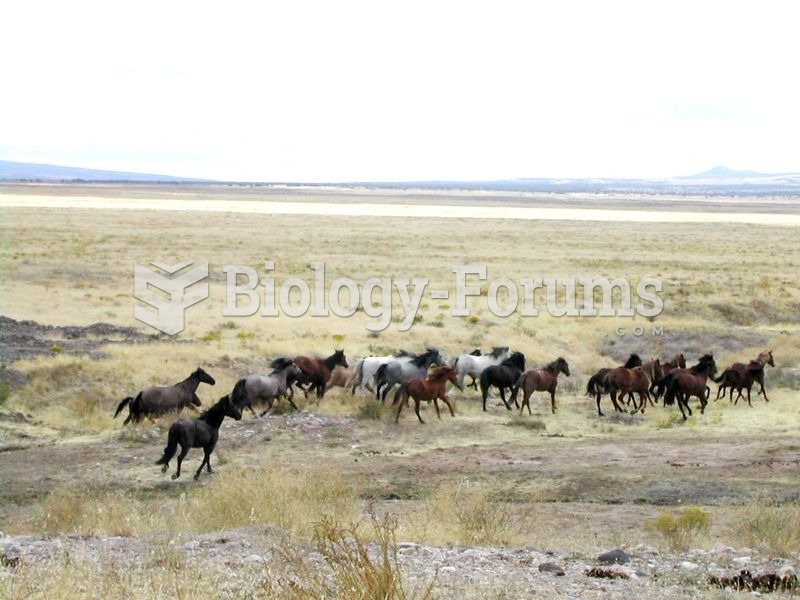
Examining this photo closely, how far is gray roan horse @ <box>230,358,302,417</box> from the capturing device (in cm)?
1628

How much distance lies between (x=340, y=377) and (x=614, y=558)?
38.4 feet

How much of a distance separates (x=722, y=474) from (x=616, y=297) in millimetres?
24469

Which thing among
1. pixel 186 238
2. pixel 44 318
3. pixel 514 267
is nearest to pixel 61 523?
pixel 44 318

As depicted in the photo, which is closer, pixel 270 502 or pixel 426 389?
pixel 270 502

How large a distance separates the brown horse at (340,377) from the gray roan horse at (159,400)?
3.41 meters

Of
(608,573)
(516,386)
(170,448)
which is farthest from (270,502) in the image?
(516,386)

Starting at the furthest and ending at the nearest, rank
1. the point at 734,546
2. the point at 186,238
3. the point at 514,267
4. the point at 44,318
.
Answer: the point at 186,238
the point at 514,267
the point at 44,318
the point at 734,546

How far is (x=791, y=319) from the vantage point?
3297 cm

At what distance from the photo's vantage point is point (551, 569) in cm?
714

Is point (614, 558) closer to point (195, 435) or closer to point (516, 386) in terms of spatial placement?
point (195, 435)

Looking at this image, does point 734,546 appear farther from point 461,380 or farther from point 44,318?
point 44,318

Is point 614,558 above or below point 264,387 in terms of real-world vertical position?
above

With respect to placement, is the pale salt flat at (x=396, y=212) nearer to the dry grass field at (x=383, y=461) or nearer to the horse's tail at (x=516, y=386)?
the dry grass field at (x=383, y=461)

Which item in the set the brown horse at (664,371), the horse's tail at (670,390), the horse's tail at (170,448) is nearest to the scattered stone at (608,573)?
the horse's tail at (170,448)
